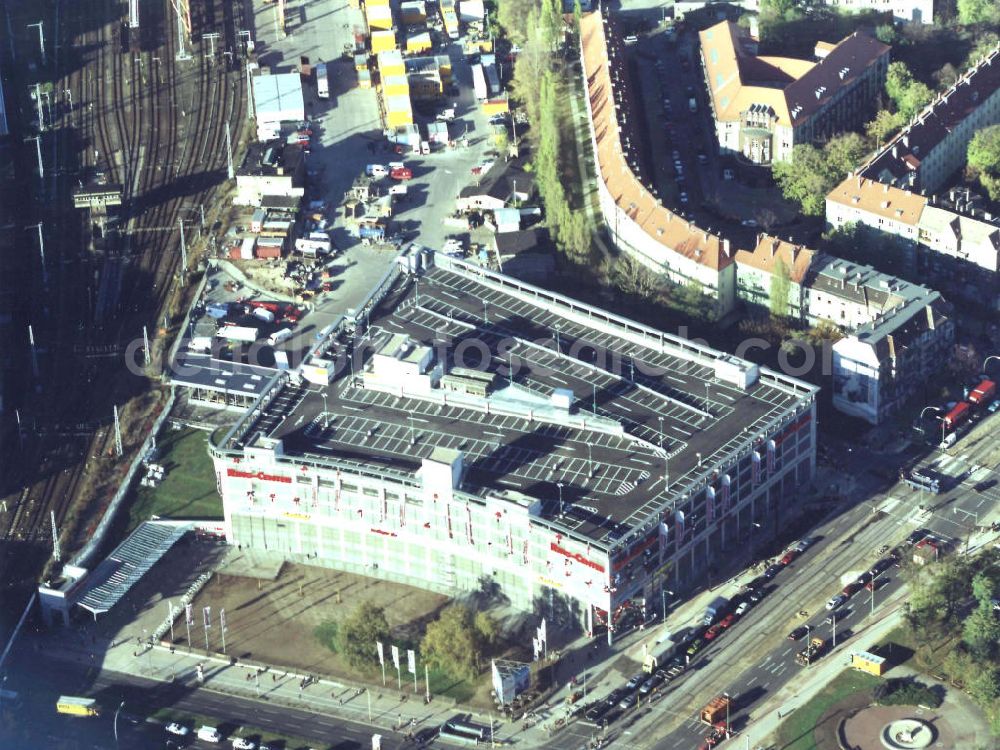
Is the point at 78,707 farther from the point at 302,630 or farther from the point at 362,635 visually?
the point at 362,635

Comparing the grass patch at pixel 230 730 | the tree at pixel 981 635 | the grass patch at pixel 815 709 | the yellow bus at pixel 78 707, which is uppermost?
the tree at pixel 981 635

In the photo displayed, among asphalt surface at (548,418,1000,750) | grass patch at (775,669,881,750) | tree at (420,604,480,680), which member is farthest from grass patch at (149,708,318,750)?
grass patch at (775,669,881,750)

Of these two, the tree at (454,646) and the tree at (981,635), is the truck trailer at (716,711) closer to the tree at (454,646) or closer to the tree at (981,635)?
the tree at (454,646)

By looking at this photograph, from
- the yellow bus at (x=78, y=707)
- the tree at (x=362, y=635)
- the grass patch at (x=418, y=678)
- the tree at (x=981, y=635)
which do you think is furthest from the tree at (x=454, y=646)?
the tree at (x=981, y=635)

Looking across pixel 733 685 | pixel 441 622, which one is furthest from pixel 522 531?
pixel 733 685

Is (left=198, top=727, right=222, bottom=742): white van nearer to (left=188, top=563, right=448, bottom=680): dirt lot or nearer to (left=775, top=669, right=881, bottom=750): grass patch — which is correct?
(left=188, top=563, right=448, bottom=680): dirt lot

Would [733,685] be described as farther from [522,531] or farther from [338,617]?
[338,617]
